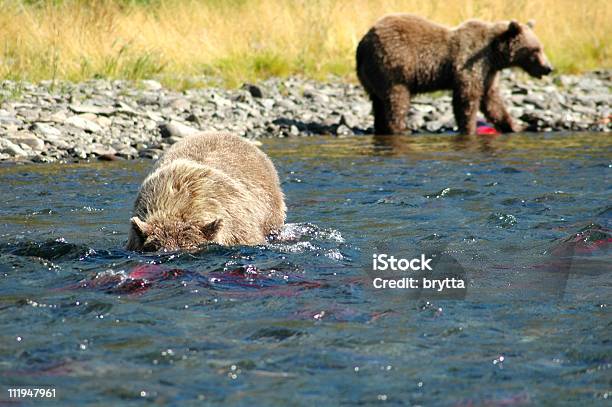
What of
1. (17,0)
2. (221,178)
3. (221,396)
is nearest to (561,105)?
(17,0)

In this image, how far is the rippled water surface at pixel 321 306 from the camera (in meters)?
4.40

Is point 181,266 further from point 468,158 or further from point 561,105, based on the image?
point 561,105

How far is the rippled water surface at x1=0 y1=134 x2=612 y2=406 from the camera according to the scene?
4402 mm

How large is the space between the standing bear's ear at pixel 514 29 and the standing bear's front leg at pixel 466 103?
0.94 m

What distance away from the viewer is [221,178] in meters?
7.30

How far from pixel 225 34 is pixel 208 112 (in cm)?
528

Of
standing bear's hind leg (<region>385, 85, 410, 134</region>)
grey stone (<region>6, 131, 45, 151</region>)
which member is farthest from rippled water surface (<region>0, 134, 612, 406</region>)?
standing bear's hind leg (<region>385, 85, 410, 134</region>)

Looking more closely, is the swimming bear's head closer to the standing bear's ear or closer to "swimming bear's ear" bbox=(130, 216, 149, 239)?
"swimming bear's ear" bbox=(130, 216, 149, 239)

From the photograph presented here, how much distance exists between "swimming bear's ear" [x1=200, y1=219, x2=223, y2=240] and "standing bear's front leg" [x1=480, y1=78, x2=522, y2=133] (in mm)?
9620

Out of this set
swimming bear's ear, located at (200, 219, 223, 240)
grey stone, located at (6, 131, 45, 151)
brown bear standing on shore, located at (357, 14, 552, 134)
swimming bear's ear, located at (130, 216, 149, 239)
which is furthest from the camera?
brown bear standing on shore, located at (357, 14, 552, 134)

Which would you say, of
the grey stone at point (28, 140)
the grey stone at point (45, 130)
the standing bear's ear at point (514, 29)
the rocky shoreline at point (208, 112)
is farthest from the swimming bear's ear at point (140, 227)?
the standing bear's ear at point (514, 29)

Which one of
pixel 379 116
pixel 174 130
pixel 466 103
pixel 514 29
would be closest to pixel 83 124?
pixel 174 130

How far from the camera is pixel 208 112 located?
51.2 feet

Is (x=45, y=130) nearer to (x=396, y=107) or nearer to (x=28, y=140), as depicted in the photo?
(x=28, y=140)
